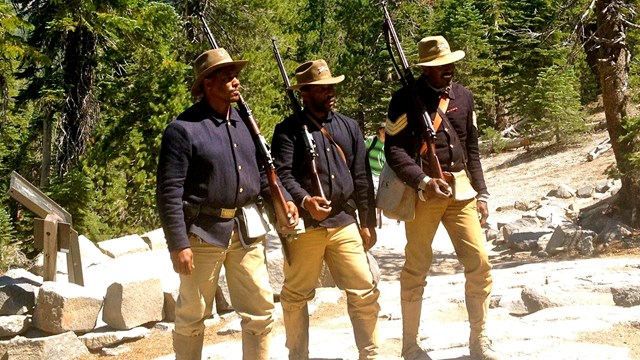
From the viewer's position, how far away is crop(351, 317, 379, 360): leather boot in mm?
5199

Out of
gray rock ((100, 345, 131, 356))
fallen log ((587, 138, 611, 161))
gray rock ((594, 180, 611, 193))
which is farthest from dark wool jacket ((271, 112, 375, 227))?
fallen log ((587, 138, 611, 161))

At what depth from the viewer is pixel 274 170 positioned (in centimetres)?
507

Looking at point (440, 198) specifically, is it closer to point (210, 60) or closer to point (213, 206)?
point (213, 206)

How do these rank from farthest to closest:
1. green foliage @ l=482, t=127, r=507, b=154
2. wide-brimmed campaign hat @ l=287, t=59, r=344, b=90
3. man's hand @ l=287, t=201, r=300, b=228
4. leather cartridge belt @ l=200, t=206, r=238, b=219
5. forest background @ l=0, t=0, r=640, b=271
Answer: green foliage @ l=482, t=127, r=507, b=154 < forest background @ l=0, t=0, r=640, b=271 < wide-brimmed campaign hat @ l=287, t=59, r=344, b=90 < man's hand @ l=287, t=201, r=300, b=228 < leather cartridge belt @ l=200, t=206, r=238, b=219

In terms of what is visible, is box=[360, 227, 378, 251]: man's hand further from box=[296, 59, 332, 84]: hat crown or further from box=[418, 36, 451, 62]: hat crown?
box=[418, 36, 451, 62]: hat crown

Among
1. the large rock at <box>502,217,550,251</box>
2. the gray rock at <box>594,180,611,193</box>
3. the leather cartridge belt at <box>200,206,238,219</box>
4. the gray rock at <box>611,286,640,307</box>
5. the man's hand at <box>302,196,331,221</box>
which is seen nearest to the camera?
the leather cartridge belt at <box>200,206,238,219</box>

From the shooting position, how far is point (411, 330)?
5.51 meters

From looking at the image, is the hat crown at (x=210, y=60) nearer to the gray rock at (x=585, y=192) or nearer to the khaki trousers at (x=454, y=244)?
the khaki trousers at (x=454, y=244)

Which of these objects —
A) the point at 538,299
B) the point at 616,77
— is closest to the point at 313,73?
the point at 538,299

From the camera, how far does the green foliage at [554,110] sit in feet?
69.8

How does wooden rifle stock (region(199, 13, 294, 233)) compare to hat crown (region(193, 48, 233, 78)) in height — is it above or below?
below

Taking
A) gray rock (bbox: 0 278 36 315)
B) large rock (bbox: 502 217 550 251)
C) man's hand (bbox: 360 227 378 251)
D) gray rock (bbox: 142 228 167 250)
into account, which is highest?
man's hand (bbox: 360 227 378 251)

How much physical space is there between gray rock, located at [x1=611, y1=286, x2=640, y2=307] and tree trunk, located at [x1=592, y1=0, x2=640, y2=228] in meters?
4.78

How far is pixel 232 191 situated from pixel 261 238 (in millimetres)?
403
